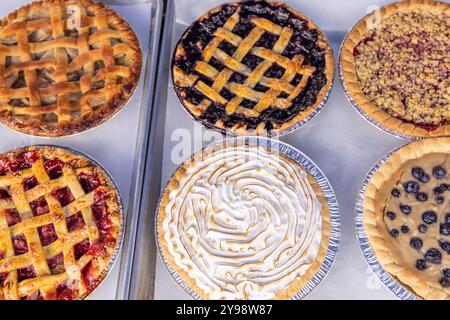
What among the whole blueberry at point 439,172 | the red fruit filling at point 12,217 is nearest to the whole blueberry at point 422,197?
the whole blueberry at point 439,172

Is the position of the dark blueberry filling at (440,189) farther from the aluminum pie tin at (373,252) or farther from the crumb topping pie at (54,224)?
the crumb topping pie at (54,224)

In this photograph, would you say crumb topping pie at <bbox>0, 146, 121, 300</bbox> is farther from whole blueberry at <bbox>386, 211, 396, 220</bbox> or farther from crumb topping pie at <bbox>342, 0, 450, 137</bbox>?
crumb topping pie at <bbox>342, 0, 450, 137</bbox>

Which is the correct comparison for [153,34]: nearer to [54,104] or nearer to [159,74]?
[159,74]

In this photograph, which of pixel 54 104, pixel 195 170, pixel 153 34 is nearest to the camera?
pixel 195 170

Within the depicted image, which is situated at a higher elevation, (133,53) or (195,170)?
(133,53)

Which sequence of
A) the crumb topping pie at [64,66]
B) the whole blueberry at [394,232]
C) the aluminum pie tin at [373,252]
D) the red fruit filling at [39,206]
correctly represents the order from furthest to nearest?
the crumb topping pie at [64,66], the red fruit filling at [39,206], the whole blueberry at [394,232], the aluminum pie tin at [373,252]
